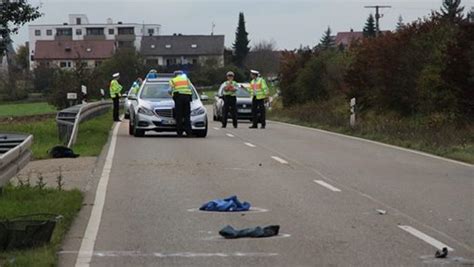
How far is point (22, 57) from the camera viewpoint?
153000 millimetres

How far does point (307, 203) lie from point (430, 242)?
2.90m

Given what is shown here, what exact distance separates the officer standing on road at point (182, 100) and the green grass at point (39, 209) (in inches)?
418

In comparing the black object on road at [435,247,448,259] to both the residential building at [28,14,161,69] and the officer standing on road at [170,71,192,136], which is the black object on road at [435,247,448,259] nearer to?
the officer standing on road at [170,71,192,136]

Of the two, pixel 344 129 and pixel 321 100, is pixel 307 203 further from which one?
pixel 321 100

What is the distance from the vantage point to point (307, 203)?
37.5 feet

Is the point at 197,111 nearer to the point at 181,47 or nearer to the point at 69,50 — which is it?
the point at 69,50

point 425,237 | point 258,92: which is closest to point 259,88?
point 258,92

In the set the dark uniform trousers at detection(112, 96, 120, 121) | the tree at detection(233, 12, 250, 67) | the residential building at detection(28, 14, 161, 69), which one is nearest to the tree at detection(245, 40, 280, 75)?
the tree at detection(233, 12, 250, 67)

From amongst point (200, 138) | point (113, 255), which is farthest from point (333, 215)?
point (200, 138)

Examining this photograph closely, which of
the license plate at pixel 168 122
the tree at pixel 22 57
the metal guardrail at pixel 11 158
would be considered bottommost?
the license plate at pixel 168 122

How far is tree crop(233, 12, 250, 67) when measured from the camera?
13800 cm

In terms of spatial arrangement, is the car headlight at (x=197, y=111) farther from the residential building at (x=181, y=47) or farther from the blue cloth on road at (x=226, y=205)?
the residential building at (x=181, y=47)

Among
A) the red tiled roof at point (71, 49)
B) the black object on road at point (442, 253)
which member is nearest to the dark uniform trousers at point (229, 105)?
the black object on road at point (442, 253)

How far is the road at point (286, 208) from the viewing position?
8156 millimetres
